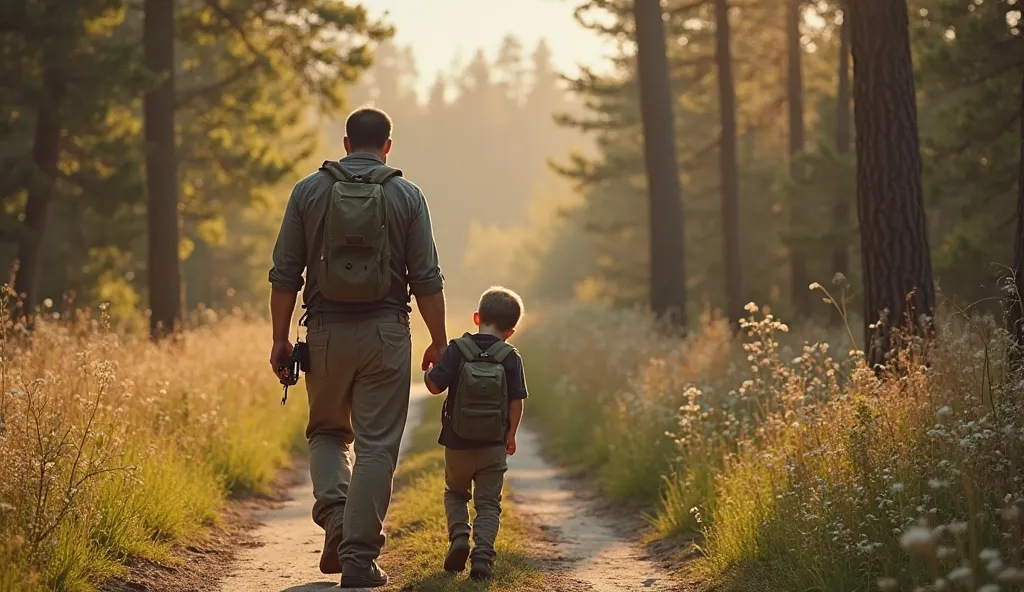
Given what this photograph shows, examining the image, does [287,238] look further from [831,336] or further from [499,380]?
Answer: [831,336]

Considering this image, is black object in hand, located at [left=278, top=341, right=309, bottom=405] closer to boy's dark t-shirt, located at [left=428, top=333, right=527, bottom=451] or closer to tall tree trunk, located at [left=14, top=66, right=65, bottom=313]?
boy's dark t-shirt, located at [left=428, top=333, right=527, bottom=451]

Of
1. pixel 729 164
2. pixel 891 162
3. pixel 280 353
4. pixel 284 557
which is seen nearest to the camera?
pixel 280 353

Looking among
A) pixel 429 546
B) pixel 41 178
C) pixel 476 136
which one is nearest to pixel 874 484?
pixel 429 546

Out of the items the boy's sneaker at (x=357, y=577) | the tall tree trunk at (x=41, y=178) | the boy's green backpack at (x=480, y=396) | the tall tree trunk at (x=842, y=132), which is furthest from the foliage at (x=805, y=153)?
the tall tree trunk at (x=41, y=178)

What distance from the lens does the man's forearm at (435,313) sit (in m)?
6.10

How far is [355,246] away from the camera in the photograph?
5746 millimetres

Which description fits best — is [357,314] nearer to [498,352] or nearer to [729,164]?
[498,352]

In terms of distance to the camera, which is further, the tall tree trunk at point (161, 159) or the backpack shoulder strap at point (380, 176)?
the tall tree trunk at point (161, 159)

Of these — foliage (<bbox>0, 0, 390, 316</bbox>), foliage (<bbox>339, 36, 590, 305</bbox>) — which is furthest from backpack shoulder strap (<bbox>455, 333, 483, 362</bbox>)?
foliage (<bbox>339, 36, 590, 305</bbox>)

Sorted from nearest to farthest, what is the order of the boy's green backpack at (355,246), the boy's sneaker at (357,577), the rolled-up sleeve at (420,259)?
the boy's green backpack at (355,246)
the boy's sneaker at (357,577)
the rolled-up sleeve at (420,259)

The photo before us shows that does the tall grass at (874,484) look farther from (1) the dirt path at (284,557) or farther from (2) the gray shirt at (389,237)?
(1) the dirt path at (284,557)

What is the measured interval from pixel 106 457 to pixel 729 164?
17.0 m

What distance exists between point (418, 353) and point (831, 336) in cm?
1739

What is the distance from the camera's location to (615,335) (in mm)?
18281
